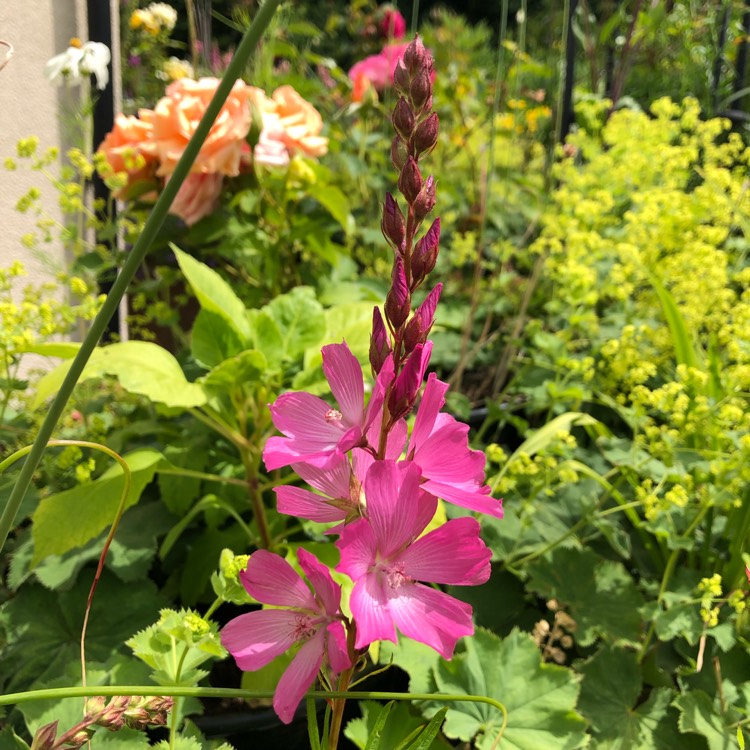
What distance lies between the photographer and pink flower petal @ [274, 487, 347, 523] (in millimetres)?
413

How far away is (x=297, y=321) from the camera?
3.26 feet

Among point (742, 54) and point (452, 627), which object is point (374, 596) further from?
point (742, 54)

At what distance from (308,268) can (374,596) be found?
115 cm

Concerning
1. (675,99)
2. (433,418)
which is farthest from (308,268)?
(675,99)

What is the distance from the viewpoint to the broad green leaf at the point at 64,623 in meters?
0.83

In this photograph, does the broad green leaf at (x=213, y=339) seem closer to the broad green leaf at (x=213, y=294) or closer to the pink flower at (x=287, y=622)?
the broad green leaf at (x=213, y=294)

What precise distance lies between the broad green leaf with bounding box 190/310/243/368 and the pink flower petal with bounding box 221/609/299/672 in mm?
572

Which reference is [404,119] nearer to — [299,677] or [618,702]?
[299,677]

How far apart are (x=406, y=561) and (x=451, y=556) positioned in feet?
0.09

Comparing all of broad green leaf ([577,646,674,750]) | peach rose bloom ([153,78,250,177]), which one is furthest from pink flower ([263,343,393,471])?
peach rose bloom ([153,78,250,177])

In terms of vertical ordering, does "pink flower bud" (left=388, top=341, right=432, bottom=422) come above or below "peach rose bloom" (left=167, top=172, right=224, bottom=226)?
above

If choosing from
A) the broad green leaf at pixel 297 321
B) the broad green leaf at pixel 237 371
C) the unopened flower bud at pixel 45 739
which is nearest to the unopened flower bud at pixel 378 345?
the unopened flower bud at pixel 45 739

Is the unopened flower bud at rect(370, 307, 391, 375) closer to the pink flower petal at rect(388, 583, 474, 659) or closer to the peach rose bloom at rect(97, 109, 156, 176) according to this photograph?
the pink flower petal at rect(388, 583, 474, 659)

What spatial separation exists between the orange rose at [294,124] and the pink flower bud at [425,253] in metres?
0.98
